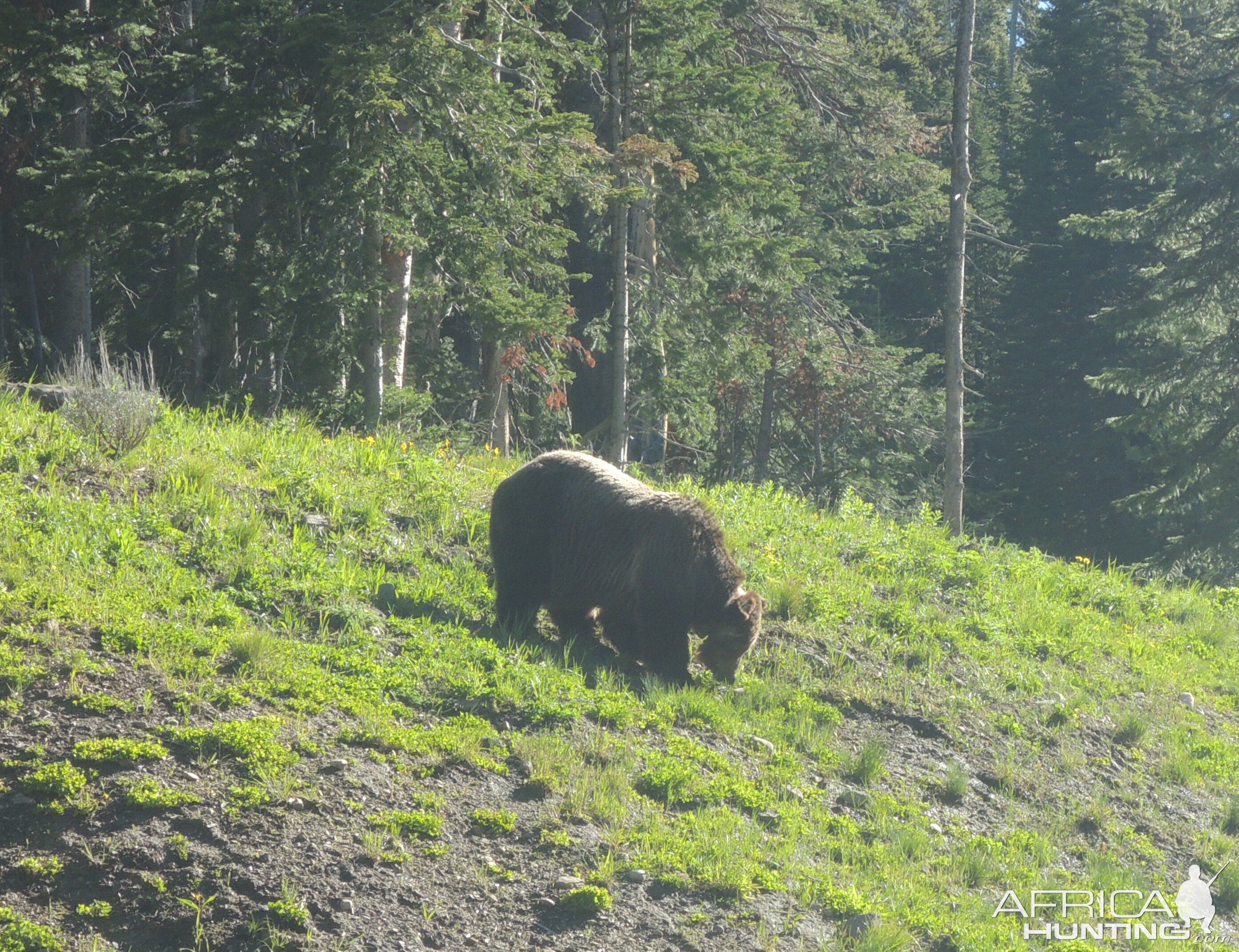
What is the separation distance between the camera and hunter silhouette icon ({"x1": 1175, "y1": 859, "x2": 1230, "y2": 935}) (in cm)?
710

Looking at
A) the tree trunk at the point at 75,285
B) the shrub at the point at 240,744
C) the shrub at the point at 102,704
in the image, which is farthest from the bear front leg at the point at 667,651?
the tree trunk at the point at 75,285

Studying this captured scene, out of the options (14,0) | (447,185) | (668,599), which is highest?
(14,0)

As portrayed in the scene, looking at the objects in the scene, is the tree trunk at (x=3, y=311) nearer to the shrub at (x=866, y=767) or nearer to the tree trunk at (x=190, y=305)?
the tree trunk at (x=190, y=305)

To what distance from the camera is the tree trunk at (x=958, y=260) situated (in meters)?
18.2

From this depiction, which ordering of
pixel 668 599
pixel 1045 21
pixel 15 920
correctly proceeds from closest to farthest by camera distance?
pixel 15 920, pixel 668 599, pixel 1045 21

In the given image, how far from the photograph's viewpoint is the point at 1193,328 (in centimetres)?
1983

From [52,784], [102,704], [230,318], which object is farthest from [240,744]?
[230,318]

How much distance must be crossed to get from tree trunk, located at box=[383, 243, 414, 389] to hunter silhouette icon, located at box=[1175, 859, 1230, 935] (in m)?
9.19

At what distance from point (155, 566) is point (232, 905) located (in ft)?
9.51

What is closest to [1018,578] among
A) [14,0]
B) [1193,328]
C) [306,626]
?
[306,626]

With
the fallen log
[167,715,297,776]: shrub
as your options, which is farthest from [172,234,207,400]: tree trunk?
[167,715,297,776]: shrub

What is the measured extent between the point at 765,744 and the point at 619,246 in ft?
31.9

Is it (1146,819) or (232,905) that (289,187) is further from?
(1146,819)

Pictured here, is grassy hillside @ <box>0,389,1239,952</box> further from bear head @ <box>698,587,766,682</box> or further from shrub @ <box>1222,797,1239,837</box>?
bear head @ <box>698,587,766,682</box>
